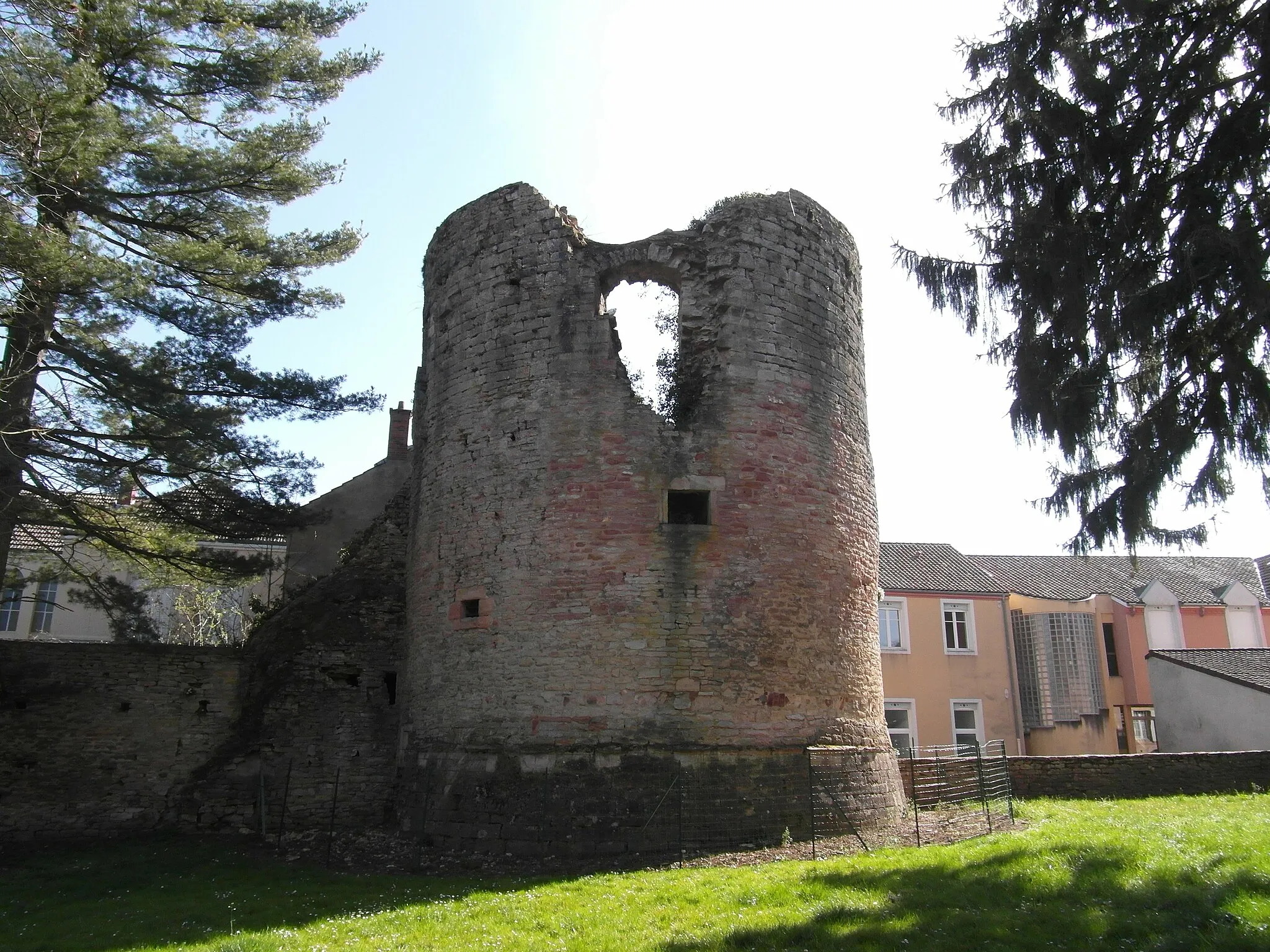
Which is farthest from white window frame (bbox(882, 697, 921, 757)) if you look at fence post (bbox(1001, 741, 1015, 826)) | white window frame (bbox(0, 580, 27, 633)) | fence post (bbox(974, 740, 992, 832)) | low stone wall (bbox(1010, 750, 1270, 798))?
white window frame (bbox(0, 580, 27, 633))

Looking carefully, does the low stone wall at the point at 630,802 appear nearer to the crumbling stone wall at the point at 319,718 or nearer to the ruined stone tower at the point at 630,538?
the ruined stone tower at the point at 630,538

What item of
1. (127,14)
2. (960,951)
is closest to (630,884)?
(960,951)

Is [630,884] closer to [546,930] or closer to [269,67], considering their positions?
[546,930]

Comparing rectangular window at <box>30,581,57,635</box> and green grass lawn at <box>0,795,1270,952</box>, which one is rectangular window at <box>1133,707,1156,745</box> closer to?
green grass lawn at <box>0,795,1270,952</box>

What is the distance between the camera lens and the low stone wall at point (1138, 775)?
14352 millimetres

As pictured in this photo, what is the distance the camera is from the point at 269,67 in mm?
13188

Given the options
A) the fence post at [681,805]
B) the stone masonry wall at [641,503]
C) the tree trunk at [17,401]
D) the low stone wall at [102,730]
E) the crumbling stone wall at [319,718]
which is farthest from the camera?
the crumbling stone wall at [319,718]

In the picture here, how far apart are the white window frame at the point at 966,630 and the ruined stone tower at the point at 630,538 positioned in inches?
564

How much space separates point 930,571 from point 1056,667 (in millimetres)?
4490

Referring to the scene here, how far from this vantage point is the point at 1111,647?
2769cm

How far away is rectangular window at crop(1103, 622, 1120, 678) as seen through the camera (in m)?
27.3

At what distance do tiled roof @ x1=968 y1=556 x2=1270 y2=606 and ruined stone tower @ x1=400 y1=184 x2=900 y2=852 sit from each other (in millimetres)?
18403

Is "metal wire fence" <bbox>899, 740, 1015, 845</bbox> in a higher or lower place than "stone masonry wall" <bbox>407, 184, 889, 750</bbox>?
lower

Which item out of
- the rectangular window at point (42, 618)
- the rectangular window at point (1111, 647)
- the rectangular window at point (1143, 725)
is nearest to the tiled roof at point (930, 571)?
the rectangular window at point (1111, 647)
